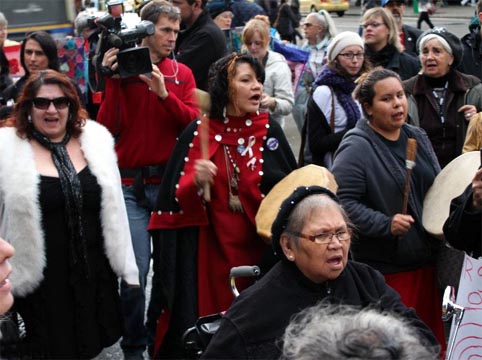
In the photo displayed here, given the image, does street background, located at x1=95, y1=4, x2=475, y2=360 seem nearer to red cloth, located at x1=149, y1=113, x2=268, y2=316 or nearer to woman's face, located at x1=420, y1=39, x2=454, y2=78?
woman's face, located at x1=420, y1=39, x2=454, y2=78

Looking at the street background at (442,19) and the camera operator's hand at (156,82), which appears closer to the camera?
the camera operator's hand at (156,82)

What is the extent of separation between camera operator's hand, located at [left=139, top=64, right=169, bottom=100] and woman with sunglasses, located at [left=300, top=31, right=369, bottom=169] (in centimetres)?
121

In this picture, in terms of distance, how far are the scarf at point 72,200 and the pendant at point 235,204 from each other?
0.84 metres

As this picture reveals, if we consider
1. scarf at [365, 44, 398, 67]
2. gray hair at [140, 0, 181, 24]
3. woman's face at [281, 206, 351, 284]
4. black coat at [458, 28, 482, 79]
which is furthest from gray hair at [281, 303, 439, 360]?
black coat at [458, 28, 482, 79]

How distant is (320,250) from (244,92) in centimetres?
181

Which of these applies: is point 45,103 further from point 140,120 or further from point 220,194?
point 220,194

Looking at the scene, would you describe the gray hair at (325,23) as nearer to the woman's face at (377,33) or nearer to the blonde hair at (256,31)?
the blonde hair at (256,31)

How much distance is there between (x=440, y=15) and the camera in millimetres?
A: 31250

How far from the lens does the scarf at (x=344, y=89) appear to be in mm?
6336

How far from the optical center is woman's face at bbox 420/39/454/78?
253 inches

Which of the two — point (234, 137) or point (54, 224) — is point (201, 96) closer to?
point (234, 137)

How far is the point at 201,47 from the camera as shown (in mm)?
7062

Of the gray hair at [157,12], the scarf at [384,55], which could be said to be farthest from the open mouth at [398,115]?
→ the scarf at [384,55]

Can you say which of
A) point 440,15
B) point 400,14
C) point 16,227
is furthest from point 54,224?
point 440,15
